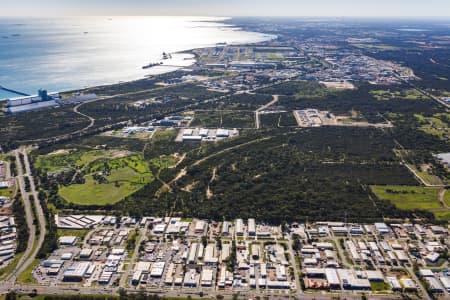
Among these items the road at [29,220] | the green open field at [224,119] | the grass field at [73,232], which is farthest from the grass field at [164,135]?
the grass field at [73,232]

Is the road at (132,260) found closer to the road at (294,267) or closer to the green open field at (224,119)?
the road at (294,267)

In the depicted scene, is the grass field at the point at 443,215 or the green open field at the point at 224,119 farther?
the green open field at the point at 224,119

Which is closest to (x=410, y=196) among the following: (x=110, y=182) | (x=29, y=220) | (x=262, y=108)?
(x=110, y=182)

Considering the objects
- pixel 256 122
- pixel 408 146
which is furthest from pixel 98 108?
pixel 408 146

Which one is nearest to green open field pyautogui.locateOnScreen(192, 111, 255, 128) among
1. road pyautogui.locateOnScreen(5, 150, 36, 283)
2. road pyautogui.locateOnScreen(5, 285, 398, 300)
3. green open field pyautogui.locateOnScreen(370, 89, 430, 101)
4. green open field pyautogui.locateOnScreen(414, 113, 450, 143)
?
road pyautogui.locateOnScreen(5, 150, 36, 283)

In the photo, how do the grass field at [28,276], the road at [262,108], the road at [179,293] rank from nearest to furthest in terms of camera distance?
the road at [179,293]
the grass field at [28,276]
the road at [262,108]

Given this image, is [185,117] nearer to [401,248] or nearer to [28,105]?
[28,105]
